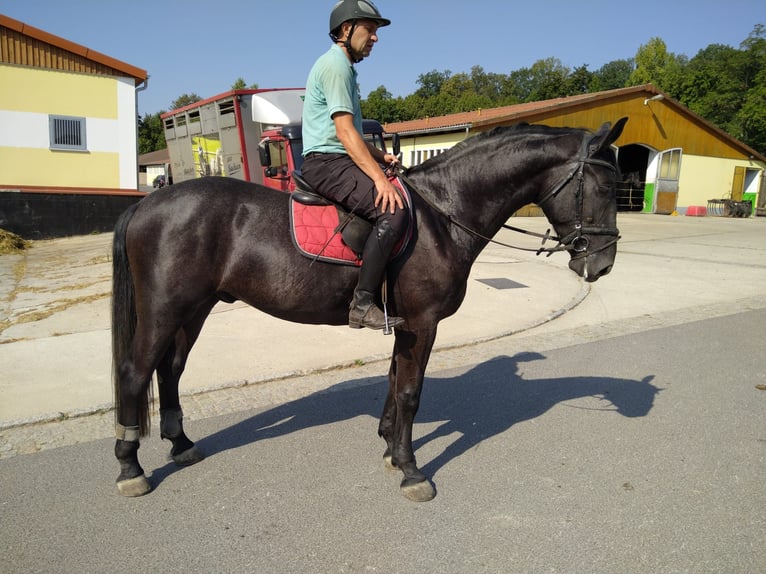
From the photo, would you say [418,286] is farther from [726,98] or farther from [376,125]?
[726,98]

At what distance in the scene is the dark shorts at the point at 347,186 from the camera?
3262mm

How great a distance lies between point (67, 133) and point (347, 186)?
17.2 metres

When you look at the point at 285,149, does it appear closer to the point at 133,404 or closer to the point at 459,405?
the point at 459,405

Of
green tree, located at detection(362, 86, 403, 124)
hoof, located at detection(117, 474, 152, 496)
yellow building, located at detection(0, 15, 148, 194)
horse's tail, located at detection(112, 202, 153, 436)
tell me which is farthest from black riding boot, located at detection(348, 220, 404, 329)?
green tree, located at detection(362, 86, 403, 124)

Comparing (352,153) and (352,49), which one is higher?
(352,49)

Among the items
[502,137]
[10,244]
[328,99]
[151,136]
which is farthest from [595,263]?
[151,136]

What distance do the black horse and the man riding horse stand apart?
20 cm

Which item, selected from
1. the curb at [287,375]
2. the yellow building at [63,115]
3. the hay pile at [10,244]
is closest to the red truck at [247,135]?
the yellow building at [63,115]

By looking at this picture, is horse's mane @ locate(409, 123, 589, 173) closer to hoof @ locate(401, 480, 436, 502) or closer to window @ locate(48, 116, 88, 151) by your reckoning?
hoof @ locate(401, 480, 436, 502)

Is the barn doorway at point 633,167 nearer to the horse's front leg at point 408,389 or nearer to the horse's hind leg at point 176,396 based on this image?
the horse's front leg at point 408,389

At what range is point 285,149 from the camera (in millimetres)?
11234

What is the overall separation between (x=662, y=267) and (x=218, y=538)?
12266 mm

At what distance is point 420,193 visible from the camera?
3.61m

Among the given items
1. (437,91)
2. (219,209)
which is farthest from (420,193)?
(437,91)
